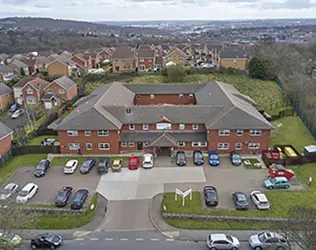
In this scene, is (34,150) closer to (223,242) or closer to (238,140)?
(238,140)

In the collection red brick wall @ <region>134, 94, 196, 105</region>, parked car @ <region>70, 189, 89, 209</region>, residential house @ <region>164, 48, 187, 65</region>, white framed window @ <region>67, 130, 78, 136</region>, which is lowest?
parked car @ <region>70, 189, 89, 209</region>

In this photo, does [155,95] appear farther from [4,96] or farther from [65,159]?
[4,96]

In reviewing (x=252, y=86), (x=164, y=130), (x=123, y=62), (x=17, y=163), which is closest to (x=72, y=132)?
(x=17, y=163)

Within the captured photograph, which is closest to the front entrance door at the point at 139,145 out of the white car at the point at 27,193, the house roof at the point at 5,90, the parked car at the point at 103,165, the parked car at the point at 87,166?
the parked car at the point at 103,165

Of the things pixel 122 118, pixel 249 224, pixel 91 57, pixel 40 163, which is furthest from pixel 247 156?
pixel 91 57

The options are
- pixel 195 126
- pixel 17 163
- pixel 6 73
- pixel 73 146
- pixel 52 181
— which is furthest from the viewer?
pixel 6 73

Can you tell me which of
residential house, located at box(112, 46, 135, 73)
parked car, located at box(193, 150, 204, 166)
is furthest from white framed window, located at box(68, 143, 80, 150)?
residential house, located at box(112, 46, 135, 73)

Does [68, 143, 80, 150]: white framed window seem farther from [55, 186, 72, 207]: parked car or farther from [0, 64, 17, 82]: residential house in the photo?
[0, 64, 17, 82]: residential house
